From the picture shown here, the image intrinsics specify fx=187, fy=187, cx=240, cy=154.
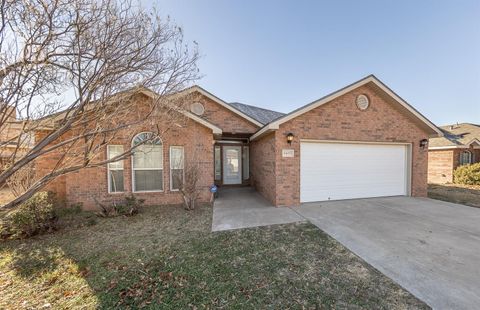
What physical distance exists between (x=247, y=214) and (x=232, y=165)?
6.10 metres

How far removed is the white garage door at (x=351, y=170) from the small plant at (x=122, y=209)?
6.23m

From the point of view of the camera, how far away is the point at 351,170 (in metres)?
8.12

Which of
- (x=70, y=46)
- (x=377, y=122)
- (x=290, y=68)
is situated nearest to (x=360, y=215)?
(x=377, y=122)

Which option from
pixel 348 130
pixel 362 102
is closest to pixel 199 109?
pixel 348 130

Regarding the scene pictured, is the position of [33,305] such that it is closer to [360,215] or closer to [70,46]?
[70,46]

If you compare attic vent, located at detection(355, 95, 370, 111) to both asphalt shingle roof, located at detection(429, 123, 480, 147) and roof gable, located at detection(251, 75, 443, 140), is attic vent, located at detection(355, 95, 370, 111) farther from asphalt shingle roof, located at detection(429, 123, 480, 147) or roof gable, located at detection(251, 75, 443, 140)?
asphalt shingle roof, located at detection(429, 123, 480, 147)

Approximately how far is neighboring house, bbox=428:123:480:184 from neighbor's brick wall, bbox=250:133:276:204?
47.6ft

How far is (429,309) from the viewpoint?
7.77ft

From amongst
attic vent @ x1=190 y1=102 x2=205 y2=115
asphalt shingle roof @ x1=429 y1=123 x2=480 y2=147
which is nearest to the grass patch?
attic vent @ x1=190 y1=102 x2=205 y2=115

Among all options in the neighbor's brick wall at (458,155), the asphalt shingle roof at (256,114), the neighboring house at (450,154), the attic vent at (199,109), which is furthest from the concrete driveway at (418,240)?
the neighbor's brick wall at (458,155)

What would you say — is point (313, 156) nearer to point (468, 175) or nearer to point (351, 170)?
point (351, 170)

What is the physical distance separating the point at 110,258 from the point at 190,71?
16.4ft

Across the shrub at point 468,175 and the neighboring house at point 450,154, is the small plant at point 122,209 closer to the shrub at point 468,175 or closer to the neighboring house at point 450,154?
the neighboring house at point 450,154

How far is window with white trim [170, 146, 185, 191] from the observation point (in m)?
7.80
